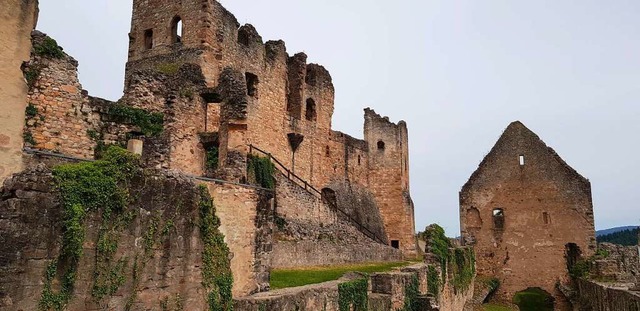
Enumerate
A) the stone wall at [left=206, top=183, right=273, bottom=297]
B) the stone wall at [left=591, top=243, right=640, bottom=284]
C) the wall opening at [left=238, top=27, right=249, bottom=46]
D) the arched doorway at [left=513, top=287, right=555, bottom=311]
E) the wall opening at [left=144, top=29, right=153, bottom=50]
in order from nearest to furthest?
the stone wall at [left=206, top=183, right=273, bottom=297] → the stone wall at [left=591, top=243, right=640, bottom=284] → the wall opening at [left=144, top=29, right=153, bottom=50] → the wall opening at [left=238, top=27, right=249, bottom=46] → the arched doorway at [left=513, top=287, right=555, bottom=311]

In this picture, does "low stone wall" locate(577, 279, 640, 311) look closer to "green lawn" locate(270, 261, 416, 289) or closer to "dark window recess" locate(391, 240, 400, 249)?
"green lawn" locate(270, 261, 416, 289)

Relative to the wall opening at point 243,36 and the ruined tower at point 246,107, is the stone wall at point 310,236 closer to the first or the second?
the ruined tower at point 246,107

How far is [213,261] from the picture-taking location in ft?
34.0

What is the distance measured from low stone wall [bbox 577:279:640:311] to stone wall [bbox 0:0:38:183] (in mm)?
13743

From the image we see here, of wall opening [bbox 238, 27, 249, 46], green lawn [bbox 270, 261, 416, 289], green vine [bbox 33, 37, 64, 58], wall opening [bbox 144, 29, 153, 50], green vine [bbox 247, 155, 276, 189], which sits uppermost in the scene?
wall opening [bbox 238, 27, 249, 46]

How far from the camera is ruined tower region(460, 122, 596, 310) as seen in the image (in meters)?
28.6

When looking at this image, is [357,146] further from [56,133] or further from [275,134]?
[56,133]

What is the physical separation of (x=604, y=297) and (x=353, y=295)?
1020 cm

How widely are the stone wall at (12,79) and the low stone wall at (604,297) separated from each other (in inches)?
541

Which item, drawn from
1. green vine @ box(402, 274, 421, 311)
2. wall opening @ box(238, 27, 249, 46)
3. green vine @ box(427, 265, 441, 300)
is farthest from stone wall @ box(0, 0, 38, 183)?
wall opening @ box(238, 27, 249, 46)

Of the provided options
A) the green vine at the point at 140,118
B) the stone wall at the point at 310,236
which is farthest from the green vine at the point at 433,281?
the green vine at the point at 140,118

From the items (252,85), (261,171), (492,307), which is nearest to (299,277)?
(261,171)

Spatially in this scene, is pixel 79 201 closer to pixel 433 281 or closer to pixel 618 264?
pixel 433 281

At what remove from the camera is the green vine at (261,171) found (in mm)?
23125
